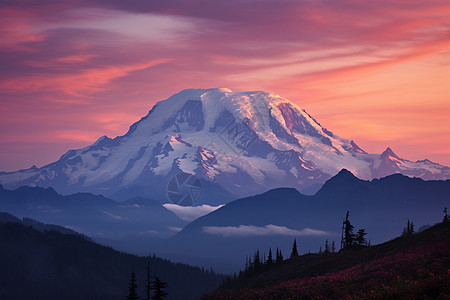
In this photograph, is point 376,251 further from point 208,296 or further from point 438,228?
point 208,296

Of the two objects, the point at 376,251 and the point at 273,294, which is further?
the point at 376,251

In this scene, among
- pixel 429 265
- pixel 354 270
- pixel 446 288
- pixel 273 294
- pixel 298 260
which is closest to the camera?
pixel 446 288

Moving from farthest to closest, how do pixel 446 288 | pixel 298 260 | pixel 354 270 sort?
1. pixel 298 260
2. pixel 354 270
3. pixel 446 288

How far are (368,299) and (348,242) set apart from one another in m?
98.7

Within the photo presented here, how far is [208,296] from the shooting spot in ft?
362

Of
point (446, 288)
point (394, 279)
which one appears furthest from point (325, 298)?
point (446, 288)

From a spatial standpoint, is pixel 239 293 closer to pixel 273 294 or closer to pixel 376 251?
pixel 273 294

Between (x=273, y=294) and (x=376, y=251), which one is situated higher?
(x=376, y=251)

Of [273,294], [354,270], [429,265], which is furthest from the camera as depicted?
[354,270]

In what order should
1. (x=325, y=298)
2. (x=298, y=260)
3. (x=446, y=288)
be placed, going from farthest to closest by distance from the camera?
(x=298, y=260), (x=325, y=298), (x=446, y=288)

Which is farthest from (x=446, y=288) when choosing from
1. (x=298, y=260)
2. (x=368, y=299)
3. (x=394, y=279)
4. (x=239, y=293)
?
(x=298, y=260)

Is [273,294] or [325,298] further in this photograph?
[273,294]

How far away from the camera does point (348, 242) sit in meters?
156

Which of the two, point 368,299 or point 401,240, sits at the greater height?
point 401,240
